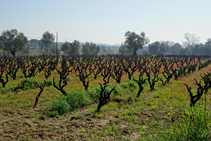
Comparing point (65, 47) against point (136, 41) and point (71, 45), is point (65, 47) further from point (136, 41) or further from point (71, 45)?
point (136, 41)

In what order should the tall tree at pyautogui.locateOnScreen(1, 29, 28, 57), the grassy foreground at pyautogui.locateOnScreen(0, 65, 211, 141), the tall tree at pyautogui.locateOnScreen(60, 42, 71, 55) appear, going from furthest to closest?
the tall tree at pyautogui.locateOnScreen(60, 42, 71, 55), the tall tree at pyautogui.locateOnScreen(1, 29, 28, 57), the grassy foreground at pyautogui.locateOnScreen(0, 65, 211, 141)

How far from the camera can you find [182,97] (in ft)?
35.5

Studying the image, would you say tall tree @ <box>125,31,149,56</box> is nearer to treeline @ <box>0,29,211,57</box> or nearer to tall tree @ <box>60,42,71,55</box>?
treeline @ <box>0,29,211,57</box>

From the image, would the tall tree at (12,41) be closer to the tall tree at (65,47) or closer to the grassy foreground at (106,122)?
the tall tree at (65,47)

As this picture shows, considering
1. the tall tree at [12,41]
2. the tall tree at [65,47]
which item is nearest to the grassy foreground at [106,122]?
the tall tree at [12,41]

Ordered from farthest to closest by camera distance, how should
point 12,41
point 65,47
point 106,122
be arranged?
point 65,47, point 12,41, point 106,122

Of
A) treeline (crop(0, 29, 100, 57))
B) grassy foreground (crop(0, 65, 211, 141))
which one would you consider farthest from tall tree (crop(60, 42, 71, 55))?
grassy foreground (crop(0, 65, 211, 141))

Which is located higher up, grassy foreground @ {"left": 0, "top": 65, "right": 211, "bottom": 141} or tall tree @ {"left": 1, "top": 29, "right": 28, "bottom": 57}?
tall tree @ {"left": 1, "top": 29, "right": 28, "bottom": 57}

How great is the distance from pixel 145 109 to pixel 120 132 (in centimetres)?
308

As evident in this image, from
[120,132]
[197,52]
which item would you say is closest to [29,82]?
[120,132]

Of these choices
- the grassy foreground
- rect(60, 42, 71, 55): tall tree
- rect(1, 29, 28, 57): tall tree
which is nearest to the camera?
the grassy foreground

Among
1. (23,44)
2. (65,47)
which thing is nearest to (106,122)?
(23,44)

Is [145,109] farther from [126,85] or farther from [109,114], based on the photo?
[126,85]

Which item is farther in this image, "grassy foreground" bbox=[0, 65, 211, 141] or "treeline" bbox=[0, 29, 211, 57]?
"treeline" bbox=[0, 29, 211, 57]
